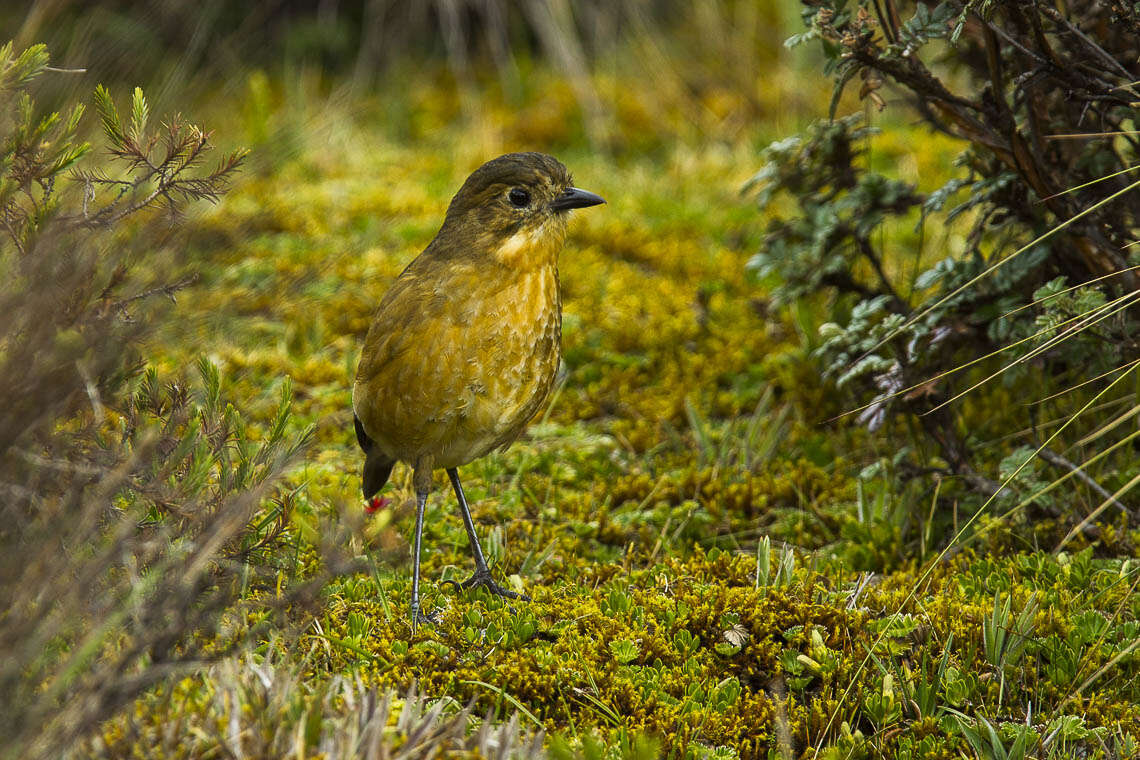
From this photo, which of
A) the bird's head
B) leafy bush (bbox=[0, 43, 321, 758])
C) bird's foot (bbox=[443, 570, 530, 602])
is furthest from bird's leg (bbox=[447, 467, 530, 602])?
the bird's head

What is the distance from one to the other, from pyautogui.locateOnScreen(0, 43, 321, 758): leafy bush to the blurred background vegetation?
1 centimetres

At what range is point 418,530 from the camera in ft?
12.6

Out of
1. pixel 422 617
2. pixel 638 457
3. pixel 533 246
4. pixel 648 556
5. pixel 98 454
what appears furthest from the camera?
pixel 638 457

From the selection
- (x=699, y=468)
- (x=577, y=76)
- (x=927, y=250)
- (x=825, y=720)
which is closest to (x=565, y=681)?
(x=825, y=720)

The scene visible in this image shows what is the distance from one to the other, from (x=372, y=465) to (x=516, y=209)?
1109mm

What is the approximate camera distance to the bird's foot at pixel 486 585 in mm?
3750

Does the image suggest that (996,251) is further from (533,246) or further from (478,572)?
(478,572)

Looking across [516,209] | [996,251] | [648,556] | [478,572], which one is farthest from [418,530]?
[996,251]

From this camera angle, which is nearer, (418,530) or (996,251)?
(418,530)

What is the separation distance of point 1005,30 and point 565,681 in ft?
8.62

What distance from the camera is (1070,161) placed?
4254 millimetres

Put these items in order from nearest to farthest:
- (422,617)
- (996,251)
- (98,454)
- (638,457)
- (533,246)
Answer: (98,454) < (422,617) < (533,246) < (996,251) < (638,457)

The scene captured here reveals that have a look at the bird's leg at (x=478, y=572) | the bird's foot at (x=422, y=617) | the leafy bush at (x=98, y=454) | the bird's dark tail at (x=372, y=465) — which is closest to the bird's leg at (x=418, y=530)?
the bird's foot at (x=422, y=617)

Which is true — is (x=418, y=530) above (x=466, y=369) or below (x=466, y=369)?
below
